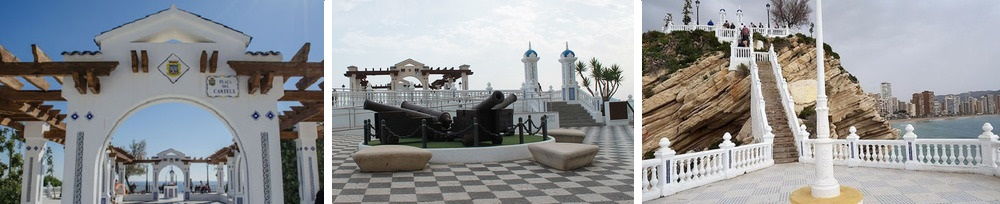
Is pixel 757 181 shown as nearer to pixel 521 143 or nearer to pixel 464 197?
pixel 521 143

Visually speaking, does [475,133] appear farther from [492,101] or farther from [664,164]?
[664,164]

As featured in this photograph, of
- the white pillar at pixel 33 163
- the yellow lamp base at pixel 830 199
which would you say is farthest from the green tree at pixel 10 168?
the yellow lamp base at pixel 830 199

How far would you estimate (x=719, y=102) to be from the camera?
15430mm

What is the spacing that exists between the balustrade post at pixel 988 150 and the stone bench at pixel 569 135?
461 centimetres

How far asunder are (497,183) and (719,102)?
1359 cm

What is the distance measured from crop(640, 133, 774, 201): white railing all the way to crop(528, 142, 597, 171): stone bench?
0.36 metres

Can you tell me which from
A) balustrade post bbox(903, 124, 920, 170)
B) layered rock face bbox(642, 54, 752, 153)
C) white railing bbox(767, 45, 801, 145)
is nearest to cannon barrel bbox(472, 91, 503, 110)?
balustrade post bbox(903, 124, 920, 170)

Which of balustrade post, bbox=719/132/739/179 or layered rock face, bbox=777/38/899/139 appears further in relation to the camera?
layered rock face, bbox=777/38/899/139

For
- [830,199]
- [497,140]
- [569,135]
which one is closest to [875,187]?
[830,199]

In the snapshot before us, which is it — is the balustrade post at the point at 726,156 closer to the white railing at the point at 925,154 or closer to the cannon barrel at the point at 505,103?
the cannon barrel at the point at 505,103

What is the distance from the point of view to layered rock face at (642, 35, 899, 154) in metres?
15.0

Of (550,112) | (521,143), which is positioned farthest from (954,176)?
(521,143)

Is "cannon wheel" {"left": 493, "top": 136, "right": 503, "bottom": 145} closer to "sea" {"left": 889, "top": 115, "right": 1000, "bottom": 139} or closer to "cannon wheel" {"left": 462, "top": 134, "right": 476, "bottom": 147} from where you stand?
"cannon wheel" {"left": 462, "top": 134, "right": 476, "bottom": 147}

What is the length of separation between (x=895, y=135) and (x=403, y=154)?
1709 centimetres
